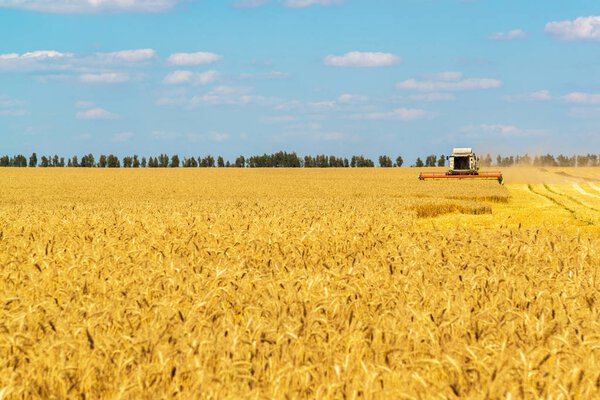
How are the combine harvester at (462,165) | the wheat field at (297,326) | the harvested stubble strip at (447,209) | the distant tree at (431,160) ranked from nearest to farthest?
the wheat field at (297,326) → the harvested stubble strip at (447,209) → the combine harvester at (462,165) → the distant tree at (431,160)

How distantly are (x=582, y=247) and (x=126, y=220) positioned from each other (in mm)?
7873

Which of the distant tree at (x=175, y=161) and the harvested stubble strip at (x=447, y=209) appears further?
the distant tree at (x=175, y=161)

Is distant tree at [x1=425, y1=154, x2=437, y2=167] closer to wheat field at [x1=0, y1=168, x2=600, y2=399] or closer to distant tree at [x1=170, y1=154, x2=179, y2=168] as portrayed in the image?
distant tree at [x1=170, y1=154, x2=179, y2=168]

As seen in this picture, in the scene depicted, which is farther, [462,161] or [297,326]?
[462,161]

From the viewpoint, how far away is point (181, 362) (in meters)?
4.02

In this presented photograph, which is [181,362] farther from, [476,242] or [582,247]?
[582,247]

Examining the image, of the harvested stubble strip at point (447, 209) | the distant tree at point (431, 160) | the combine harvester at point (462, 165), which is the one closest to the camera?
the harvested stubble strip at point (447, 209)

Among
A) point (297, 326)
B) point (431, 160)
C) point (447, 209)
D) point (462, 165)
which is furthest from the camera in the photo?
point (431, 160)

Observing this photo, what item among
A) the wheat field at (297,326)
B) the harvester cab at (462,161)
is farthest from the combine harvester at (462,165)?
the wheat field at (297,326)

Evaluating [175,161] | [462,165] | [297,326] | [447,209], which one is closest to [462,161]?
[462,165]

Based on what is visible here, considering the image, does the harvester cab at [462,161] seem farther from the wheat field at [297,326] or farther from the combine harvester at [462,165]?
the wheat field at [297,326]

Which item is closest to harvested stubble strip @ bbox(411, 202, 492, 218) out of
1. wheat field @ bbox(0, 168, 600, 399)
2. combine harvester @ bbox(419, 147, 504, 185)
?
wheat field @ bbox(0, 168, 600, 399)

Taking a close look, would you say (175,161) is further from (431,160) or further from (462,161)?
(462,161)

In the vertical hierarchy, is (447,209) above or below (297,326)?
below
